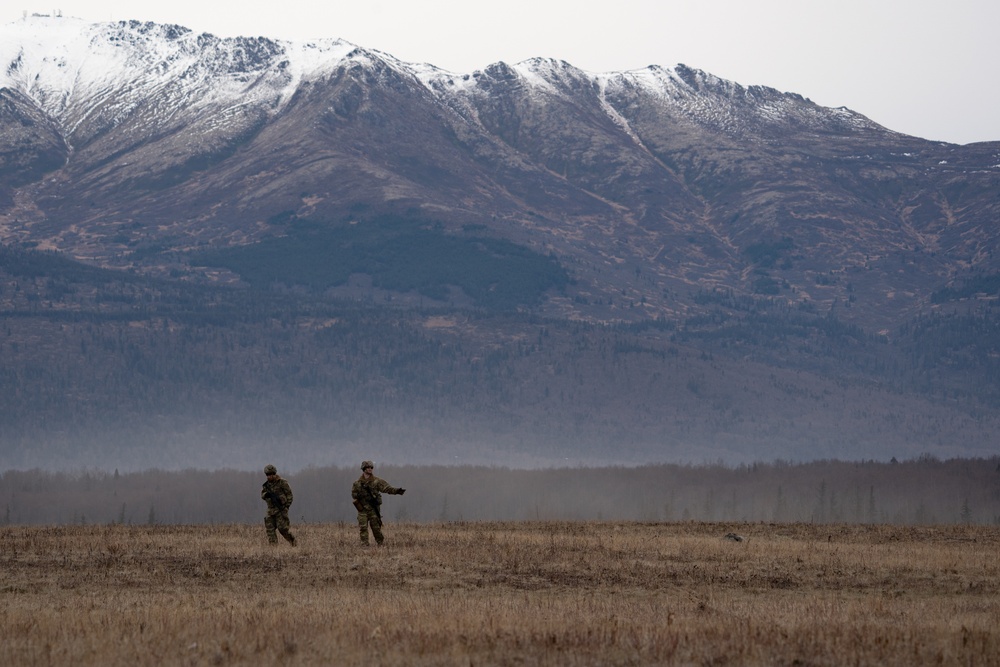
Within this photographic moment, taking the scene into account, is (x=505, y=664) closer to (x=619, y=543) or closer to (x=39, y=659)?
(x=39, y=659)

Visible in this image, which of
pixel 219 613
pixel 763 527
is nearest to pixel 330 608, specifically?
pixel 219 613

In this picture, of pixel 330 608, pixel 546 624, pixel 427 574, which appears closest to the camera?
pixel 546 624

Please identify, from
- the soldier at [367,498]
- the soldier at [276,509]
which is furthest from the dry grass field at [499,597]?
the soldier at [367,498]

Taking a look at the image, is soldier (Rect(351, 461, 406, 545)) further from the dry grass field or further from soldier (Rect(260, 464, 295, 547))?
soldier (Rect(260, 464, 295, 547))

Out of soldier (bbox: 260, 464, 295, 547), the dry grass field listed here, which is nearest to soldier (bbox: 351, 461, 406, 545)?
the dry grass field

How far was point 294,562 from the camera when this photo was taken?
40875mm

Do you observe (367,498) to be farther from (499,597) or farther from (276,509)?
(499,597)

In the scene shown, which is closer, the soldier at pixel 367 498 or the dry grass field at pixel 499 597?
the dry grass field at pixel 499 597

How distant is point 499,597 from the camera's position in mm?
34781

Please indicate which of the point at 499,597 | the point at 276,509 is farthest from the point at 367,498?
the point at 499,597

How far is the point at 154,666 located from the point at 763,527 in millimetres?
34094

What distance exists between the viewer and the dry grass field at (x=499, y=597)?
2678cm

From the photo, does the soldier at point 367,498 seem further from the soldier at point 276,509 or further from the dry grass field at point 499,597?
the soldier at point 276,509

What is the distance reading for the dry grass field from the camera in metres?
26.8
